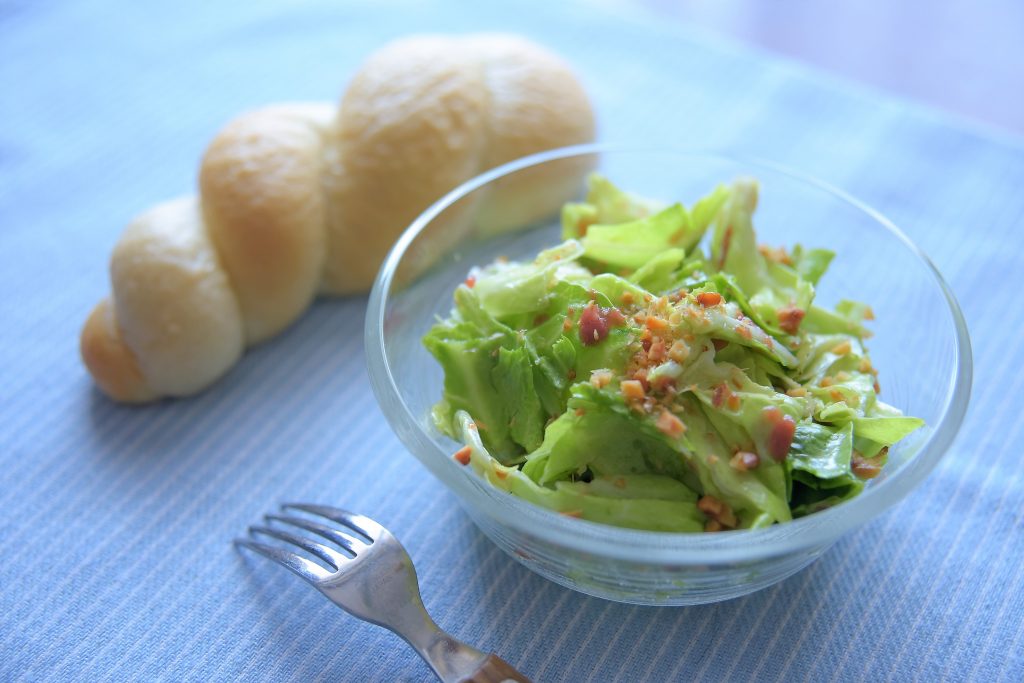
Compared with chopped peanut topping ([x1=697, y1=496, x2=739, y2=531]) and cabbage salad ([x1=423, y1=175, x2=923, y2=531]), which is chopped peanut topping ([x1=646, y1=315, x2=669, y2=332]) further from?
chopped peanut topping ([x1=697, y1=496, x2=739, y2=531])

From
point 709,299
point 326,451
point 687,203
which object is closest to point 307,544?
point 326,451

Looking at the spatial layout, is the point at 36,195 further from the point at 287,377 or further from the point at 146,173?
the point at 287,377

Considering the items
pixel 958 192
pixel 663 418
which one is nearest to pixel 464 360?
pixel 663 418

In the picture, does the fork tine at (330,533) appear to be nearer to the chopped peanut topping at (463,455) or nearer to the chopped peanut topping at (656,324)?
the chopped peanut topping at (463,455)

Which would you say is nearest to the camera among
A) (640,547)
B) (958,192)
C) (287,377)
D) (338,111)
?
(640,547)

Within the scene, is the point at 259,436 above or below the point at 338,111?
below

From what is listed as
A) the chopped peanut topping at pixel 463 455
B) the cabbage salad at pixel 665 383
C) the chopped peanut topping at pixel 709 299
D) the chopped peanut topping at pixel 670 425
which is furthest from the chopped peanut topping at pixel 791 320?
the chopped peanut topping at pixel 463 455

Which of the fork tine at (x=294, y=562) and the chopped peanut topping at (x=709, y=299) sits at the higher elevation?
the chopped peanut topping at (x=709, y=299)
